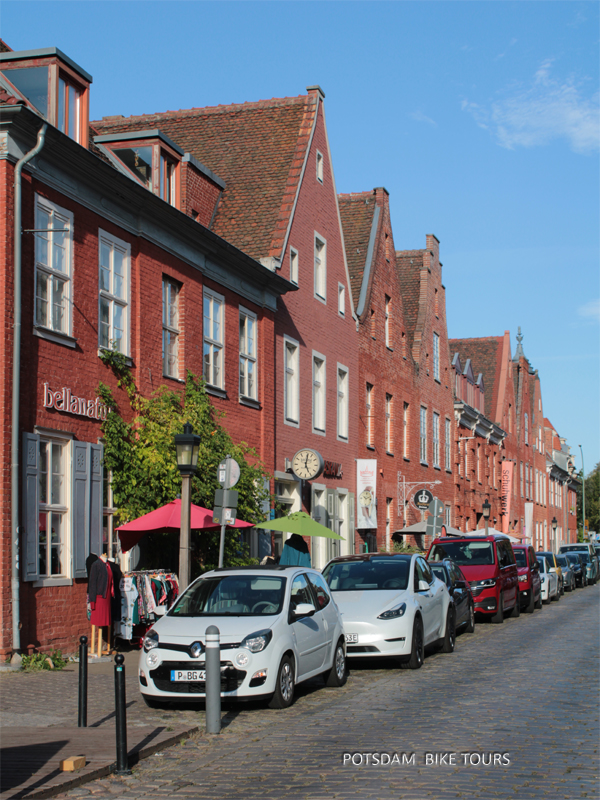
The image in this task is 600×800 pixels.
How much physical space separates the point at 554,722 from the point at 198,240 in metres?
13.0

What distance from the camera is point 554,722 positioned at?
10.0m

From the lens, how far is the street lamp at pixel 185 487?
13539 mm

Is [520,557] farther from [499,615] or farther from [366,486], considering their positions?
[366,486]

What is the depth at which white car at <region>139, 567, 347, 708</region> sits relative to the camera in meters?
10.7

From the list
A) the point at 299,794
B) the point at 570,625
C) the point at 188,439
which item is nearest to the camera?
the point at 299,794

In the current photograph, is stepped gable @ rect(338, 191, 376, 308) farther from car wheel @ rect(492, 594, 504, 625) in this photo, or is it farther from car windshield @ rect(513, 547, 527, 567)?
car wheel @ rect(492, 594, 504, 625)

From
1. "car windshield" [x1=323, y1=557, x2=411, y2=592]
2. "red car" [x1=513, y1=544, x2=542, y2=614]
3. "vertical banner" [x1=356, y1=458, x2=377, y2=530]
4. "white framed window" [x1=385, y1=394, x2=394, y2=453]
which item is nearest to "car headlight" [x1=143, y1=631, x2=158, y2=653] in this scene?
"car windshield" [x1=323, y1=557, x2=411, y2=592]

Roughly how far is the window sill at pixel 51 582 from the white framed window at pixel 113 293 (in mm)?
3939

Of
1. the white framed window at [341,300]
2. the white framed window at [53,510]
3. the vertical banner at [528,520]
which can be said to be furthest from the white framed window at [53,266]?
the vertical banner at [528,520]

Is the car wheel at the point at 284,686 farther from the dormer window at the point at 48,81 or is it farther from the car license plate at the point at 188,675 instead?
the dormer window at the point at 48,81

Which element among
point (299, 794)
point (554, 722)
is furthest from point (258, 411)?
point (299, 794)

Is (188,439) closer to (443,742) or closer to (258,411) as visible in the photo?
(443,742)

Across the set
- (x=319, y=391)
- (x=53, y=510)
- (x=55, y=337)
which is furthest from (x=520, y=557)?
(x=55, y=337)

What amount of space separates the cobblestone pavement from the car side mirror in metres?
0.99
